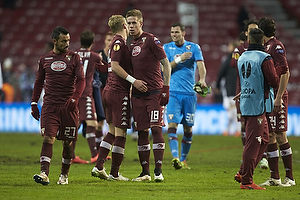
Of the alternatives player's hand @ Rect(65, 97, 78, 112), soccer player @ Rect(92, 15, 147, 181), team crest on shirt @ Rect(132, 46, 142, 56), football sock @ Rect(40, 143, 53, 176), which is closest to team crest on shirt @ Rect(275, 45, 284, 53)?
team crest on shirt @ Rect(132, 46, 142, 56)

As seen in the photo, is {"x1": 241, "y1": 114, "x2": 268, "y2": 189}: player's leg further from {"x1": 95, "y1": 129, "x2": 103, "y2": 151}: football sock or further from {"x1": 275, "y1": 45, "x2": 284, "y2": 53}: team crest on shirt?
{"x1": 95, "y1": 129, "x2": 103, "y2": 151}: football sock

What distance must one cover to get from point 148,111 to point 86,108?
10.5 feet

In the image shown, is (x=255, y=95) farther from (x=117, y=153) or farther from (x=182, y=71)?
(x=182, y=71)

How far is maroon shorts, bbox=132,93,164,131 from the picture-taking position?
26.5ft

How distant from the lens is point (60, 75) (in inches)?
308

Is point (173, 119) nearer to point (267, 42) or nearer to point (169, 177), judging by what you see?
point (169, 177)

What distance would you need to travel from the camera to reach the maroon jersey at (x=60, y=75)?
25.6 ft

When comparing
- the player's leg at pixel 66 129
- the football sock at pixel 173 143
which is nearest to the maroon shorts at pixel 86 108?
the football sock at pixel 173 143

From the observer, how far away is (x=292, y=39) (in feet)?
96.3

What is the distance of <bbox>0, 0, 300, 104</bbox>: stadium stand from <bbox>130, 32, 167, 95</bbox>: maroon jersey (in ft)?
62.4

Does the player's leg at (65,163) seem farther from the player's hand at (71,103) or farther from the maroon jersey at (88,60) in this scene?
→ the maroon jersey at (88,60)

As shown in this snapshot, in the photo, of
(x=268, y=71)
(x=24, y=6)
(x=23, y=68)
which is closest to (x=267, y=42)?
(x=268, y=71)

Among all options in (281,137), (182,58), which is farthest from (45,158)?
(182,58)

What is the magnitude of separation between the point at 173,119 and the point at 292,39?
2052 cm
